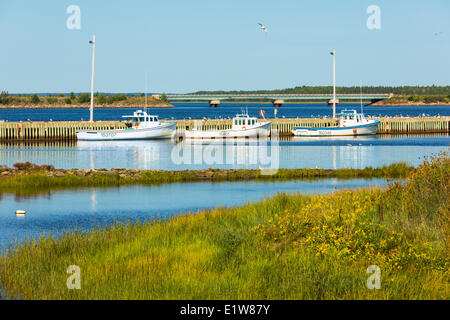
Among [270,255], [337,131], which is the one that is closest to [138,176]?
[270,255]

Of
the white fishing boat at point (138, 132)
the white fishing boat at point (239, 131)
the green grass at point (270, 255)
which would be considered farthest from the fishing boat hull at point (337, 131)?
the green grass at point (270, 255)

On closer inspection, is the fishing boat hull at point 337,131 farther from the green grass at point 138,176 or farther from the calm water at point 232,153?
the green grass at point 138,176

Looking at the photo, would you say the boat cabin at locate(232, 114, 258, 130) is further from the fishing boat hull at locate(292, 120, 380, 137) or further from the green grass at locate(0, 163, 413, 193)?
the green grass at locate(0, 163, 413, 193)

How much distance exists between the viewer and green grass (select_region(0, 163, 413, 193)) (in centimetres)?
3778

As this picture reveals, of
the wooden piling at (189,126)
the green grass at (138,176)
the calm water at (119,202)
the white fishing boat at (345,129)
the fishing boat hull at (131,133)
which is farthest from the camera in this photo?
the white fishing boat at (345,129)

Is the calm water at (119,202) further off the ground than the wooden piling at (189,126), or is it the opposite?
the wooden piling at (189,126)

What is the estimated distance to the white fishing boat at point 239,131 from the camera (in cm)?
8412

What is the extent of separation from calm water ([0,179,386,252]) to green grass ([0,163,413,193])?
1.73 meters

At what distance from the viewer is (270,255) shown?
54.6 ft

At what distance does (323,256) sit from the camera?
1647 cm

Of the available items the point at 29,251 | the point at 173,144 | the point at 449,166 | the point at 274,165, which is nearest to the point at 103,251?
the point at 29,251

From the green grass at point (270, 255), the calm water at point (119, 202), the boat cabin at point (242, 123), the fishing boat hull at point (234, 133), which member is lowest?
the calm water at point (119, 202)
